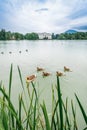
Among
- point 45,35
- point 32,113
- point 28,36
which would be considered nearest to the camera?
point 32,113

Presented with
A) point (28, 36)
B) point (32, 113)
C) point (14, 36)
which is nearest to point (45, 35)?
point (28, 36)

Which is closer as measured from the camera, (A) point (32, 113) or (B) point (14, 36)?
(A) point (32, 113)

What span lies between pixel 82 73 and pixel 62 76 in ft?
2.30

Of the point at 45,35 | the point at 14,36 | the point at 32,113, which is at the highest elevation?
the point at 32,113

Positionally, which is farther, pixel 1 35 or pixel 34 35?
pixel 34 35

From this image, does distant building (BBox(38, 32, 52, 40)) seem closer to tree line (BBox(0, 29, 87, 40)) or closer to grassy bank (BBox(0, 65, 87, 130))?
tree line (BBox(0, 29, 87, 40))

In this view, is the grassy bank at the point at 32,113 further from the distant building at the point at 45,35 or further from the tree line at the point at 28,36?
the distant building at the point at 45,35

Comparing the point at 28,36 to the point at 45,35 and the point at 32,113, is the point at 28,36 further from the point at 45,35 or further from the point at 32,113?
the point at 32,113

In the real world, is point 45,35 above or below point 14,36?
below

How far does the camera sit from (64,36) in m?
63.8

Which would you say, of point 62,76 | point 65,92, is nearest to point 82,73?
point 62,76

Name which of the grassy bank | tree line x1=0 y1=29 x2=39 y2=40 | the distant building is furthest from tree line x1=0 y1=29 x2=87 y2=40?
the grassy bank

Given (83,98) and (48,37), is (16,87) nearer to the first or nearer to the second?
(83,98)

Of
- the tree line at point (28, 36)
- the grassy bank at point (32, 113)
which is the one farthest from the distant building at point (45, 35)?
the grassy bank at point (32, 113)
